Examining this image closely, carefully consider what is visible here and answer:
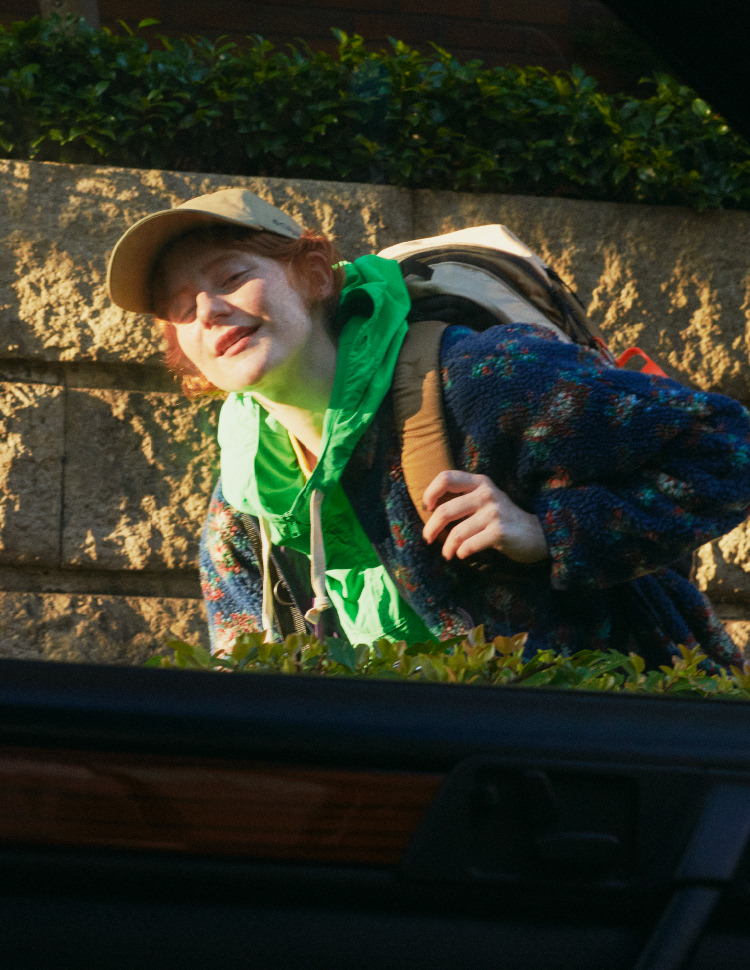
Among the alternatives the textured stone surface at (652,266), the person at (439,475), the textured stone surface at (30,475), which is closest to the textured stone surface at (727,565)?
the textured stone surface at (652,266)

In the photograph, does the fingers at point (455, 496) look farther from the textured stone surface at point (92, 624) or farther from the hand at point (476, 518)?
the textured stone surface at point (92, 624)

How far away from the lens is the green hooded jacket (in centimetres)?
201

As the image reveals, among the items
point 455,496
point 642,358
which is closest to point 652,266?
point 642,358

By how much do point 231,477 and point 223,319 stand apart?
0.36 m

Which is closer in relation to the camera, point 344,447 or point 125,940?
point 125,940

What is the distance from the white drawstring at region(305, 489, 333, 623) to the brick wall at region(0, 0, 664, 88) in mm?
1187

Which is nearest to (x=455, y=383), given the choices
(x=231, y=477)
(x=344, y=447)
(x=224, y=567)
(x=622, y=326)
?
(x=344, y=447)

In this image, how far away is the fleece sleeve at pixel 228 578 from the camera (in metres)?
2.21

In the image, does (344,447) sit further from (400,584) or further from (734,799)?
(734,799)

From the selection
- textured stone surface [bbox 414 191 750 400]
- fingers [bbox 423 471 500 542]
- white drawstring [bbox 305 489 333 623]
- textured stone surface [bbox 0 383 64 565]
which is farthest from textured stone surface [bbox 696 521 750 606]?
textured stone surface [bbox 0 383 64 565]

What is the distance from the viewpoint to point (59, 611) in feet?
7.60

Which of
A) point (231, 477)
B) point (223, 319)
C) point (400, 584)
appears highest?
point (223, 319)

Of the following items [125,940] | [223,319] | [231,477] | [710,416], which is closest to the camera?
[125,940]

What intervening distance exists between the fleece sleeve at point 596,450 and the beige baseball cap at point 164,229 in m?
0.51
